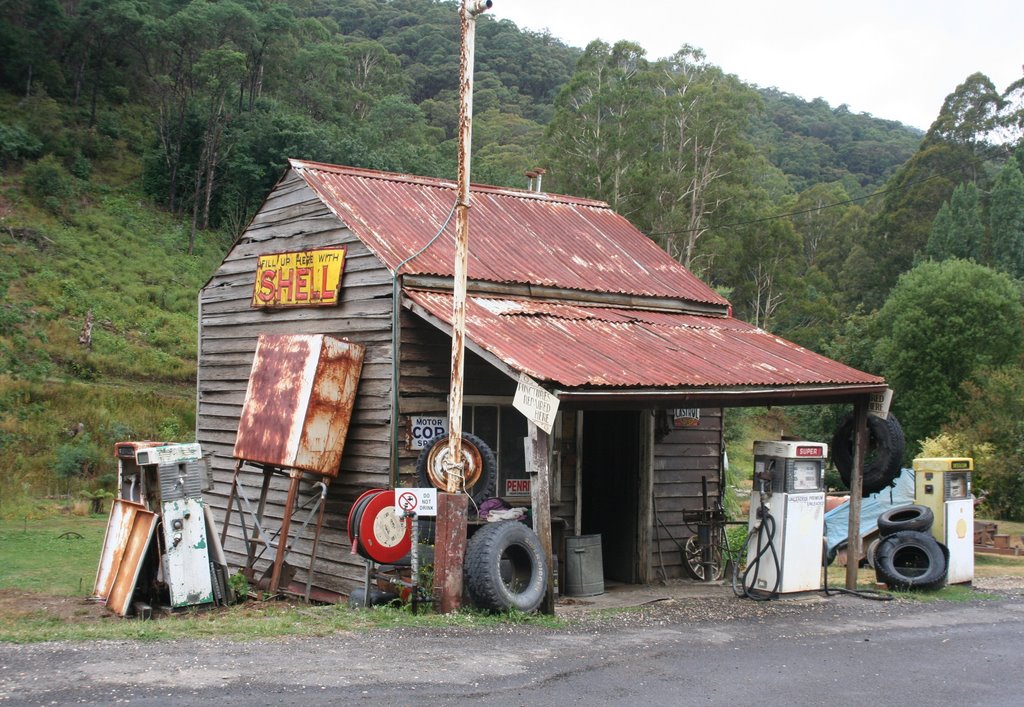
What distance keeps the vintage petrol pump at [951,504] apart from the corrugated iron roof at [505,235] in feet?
11.8

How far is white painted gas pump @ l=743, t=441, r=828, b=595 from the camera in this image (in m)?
10.5

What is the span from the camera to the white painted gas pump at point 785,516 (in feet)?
34.4

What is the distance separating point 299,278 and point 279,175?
28762 mm

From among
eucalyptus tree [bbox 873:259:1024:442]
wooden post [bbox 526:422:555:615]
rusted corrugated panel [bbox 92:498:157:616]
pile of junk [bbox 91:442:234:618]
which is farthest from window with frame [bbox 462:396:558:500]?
eucalyptus tree [bbox 873:259:1024:442]

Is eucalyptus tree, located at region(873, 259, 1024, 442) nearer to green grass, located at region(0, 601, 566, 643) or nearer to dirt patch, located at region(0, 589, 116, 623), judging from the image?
green grass, located at region(0, 601, 566, 643)

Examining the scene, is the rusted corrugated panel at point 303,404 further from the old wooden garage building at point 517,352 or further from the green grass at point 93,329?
the green grass at point 93,329

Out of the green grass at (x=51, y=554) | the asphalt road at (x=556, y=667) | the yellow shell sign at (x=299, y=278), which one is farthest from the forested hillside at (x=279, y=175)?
the asphalt road at (x=556, y=667)

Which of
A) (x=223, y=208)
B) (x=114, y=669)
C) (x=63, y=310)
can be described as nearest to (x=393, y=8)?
(x=223, y=208)

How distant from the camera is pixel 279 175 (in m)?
39.6

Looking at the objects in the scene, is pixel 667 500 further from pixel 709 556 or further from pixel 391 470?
pixel 391 470

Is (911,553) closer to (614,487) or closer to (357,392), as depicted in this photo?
(614,487)

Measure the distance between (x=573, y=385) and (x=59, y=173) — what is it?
3104 cm

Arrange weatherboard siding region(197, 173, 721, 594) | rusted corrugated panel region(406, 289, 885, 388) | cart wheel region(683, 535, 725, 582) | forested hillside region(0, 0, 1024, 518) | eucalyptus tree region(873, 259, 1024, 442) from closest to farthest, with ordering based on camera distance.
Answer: rusted corrugated panel region(406, 289, 885, 388) → weatherboard siding region(197, 173, 721, 594) → cart wheel region(683, 535, 725, 582) → forested hillside region(0, 0, 1024, 518) → eucalyptus tree region(873, 259, 1024, 442)

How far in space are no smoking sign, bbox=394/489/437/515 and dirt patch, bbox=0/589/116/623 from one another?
3.26m
